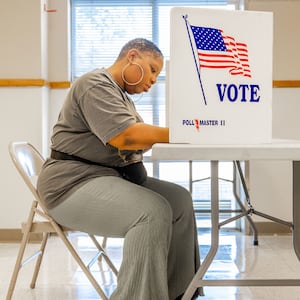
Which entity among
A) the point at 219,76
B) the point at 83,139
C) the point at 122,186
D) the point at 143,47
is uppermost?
the point at 143,47

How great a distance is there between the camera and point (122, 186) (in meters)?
1.46

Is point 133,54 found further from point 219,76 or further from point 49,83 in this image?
point 49,83

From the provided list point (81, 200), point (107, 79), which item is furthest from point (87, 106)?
point (81, 200)

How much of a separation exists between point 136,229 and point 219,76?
0.50 metres

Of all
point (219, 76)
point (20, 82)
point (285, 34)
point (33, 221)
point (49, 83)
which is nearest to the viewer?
point (219, 76)

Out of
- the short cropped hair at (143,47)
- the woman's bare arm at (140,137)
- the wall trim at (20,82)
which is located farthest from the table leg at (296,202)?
the wall trim at (20,82)

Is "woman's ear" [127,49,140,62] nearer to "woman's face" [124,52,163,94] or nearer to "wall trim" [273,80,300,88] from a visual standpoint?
"woman's face" [124,52,163,94]

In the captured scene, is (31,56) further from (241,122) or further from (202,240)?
(241,122)

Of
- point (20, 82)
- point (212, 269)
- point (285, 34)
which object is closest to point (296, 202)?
point (212, 269)

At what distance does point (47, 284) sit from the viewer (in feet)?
7.27

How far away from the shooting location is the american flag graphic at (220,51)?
4.21 feet

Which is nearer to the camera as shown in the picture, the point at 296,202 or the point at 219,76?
the point at 219,76

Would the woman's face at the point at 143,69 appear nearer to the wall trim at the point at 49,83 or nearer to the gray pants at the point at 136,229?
the gray pants at the point at 136,229

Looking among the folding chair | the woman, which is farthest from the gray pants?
the folding chair
